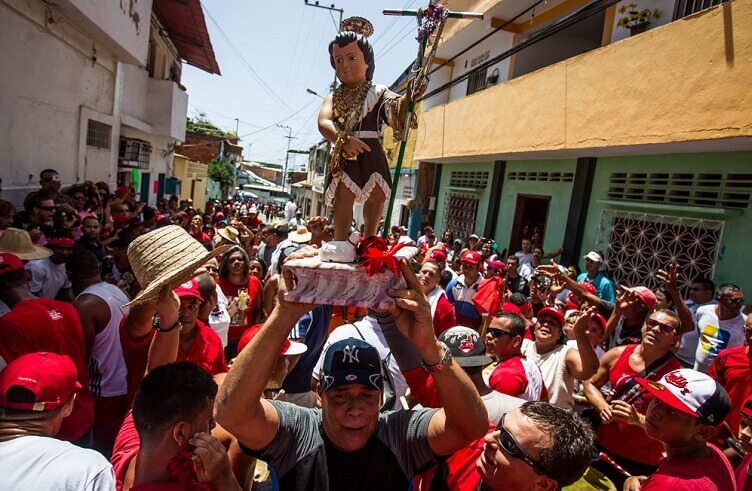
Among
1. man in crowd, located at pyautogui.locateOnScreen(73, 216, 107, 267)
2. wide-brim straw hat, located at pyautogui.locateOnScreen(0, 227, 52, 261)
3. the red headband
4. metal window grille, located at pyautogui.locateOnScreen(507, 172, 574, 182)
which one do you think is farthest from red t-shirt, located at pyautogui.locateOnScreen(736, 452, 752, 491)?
metal window grille, located at pyautogui.locateOnScreen(507, 172, 574, 182)

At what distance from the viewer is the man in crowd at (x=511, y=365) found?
3021 mm

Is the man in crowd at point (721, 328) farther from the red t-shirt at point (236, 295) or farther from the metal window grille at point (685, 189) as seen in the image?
the red t-shirt at point (236, 295)

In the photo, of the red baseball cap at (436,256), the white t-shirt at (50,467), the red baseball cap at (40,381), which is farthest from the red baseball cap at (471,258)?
the white t-shirt at (50,467)

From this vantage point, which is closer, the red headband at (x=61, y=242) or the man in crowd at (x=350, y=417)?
the man in crowd at (x=350, y=417)

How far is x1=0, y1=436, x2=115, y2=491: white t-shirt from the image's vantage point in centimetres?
167

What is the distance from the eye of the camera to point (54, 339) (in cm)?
268

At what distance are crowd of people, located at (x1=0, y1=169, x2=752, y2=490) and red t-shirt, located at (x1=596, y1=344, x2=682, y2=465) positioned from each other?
0.01 metres

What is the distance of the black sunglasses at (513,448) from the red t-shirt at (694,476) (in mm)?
806

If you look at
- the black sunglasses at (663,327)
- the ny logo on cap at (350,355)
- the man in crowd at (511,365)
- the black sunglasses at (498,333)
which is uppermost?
the black sunglasses at (663,327)

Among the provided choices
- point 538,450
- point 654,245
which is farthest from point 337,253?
point 654,245

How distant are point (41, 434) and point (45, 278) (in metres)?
3.10

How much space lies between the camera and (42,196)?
18.9 feet

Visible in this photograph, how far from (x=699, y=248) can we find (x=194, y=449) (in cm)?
749

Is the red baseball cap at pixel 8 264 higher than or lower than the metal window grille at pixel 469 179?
lower
